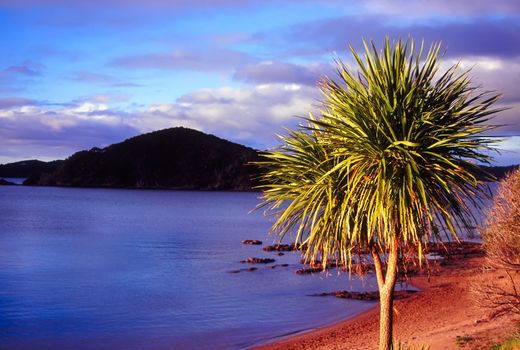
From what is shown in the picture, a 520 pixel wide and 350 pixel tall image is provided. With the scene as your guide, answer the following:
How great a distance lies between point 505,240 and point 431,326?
22.7ft

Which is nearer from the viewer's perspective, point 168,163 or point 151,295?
point 151,295

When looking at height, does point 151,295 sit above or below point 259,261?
below

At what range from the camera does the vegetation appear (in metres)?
15.1

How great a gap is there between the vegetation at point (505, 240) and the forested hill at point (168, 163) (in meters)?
166

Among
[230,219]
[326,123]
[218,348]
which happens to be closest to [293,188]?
[326,123]

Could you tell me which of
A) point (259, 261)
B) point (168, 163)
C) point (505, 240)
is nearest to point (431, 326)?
point (505, 240)

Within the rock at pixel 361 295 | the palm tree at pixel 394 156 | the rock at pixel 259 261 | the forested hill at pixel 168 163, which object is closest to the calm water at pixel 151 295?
the rock at pixel 361 295

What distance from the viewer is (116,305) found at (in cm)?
2941

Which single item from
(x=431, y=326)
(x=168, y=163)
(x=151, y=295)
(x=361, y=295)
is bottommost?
(x=151, y=295)

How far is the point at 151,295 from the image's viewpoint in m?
32.3

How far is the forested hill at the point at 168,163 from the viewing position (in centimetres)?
18462

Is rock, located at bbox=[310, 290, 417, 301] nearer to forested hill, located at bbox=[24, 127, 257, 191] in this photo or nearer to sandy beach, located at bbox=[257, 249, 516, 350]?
sandy beach, located at bbox=[257, 249, 516, 350]

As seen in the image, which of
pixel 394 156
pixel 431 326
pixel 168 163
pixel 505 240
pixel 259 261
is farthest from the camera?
pixel 168 163

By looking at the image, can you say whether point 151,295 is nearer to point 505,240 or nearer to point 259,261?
point 259,261
